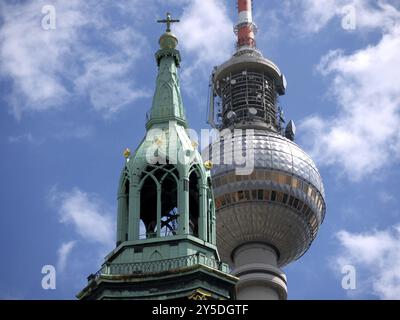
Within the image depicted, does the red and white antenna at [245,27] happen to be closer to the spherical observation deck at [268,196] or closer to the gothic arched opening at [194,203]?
the spherical observation deck at [268,196]

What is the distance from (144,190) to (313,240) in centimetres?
9249

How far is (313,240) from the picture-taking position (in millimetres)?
153625

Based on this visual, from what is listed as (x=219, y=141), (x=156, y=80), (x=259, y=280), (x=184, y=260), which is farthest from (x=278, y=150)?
(x=184, y=260)

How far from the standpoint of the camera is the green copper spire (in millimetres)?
65750

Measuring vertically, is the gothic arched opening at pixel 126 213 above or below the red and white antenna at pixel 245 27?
below

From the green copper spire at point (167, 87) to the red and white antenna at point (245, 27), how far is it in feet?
296

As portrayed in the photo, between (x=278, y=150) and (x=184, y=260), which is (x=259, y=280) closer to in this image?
(x=278, y=150)

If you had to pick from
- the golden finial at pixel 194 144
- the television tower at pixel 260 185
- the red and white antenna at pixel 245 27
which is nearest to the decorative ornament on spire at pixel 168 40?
the golden finial at pixel 194 144

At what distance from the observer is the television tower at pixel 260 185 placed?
143750 millimetres

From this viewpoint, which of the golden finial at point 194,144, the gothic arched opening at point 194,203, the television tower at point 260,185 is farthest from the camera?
the television tower at point 260,185

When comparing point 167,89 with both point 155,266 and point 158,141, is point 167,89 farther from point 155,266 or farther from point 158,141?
point 155,266

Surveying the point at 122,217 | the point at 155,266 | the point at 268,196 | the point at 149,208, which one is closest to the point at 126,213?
the point at 122,217

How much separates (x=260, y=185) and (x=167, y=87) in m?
77.6

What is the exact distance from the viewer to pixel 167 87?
221 ft
